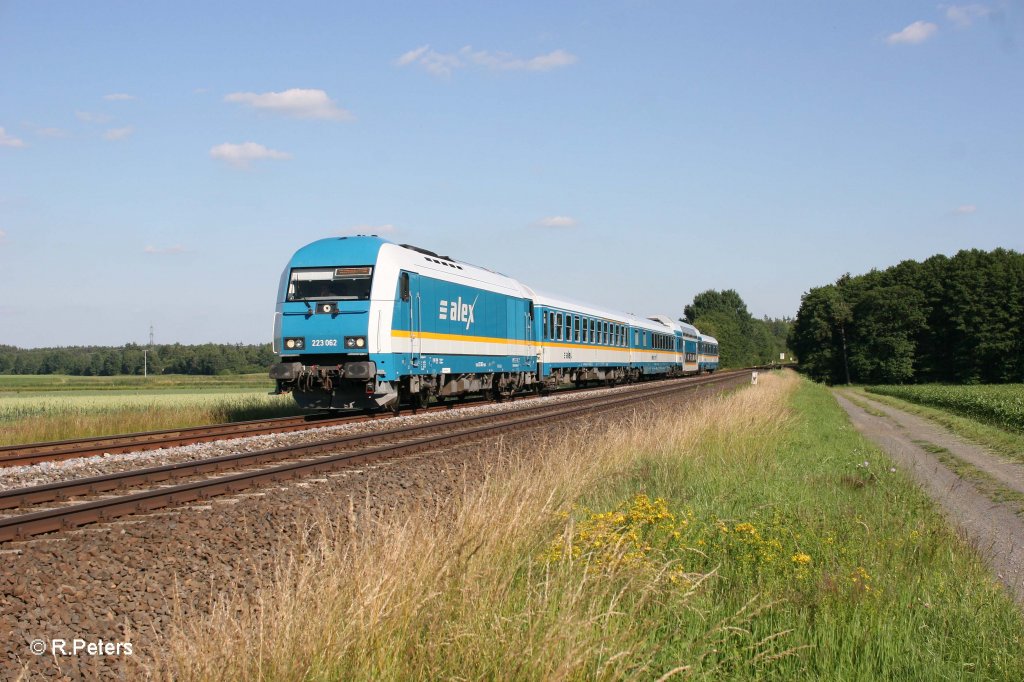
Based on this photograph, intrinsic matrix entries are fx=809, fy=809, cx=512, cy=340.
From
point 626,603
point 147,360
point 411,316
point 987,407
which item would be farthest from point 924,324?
Answer: point 147,360

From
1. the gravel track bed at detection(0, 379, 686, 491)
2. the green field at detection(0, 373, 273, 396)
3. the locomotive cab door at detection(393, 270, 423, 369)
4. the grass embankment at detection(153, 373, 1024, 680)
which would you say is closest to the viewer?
the grass embankment at detection(153, 373, 1024, 680)

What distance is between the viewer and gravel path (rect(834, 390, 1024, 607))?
25.5ft

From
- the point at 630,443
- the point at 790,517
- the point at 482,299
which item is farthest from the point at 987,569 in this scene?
the point at 482,299

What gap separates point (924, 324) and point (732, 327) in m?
59.2

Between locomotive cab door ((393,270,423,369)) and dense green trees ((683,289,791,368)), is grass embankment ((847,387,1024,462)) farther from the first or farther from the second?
dense green trees ((683,289,791,368))

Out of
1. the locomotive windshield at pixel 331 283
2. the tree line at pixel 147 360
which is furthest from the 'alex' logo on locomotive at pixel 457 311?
the tree line at pixel 147 360

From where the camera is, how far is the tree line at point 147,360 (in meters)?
103

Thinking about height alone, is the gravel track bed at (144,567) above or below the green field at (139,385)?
above

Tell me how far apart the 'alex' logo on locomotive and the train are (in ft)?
0.09

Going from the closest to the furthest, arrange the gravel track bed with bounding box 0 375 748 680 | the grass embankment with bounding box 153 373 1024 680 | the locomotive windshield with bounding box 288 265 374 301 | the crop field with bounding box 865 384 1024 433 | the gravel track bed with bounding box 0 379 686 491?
1. the grass embankment with bounding box 153 373 1024 680
2. the gravel track bed with bounding box 0 375 748 680
3. the gravel track bed with bounding box 0 379 686 491
4. the locomotive windshield with bounding box 288 265 374 301
5. the crop field with bounding box 865 384 1024 433

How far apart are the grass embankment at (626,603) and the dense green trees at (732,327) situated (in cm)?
Result: 12984

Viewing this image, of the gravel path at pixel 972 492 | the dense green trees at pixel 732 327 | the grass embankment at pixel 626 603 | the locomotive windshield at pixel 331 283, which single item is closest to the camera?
the grass embankment at pixel 626 603

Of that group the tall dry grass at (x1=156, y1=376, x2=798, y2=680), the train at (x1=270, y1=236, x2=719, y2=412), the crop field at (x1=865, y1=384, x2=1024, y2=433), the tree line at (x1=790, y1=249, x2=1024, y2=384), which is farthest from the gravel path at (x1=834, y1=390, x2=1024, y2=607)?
the tree line at (x1=790, y1=249, x2=1024, y2=384)

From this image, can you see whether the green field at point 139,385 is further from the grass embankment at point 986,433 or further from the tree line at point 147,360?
the grass embankment at point 986,433
